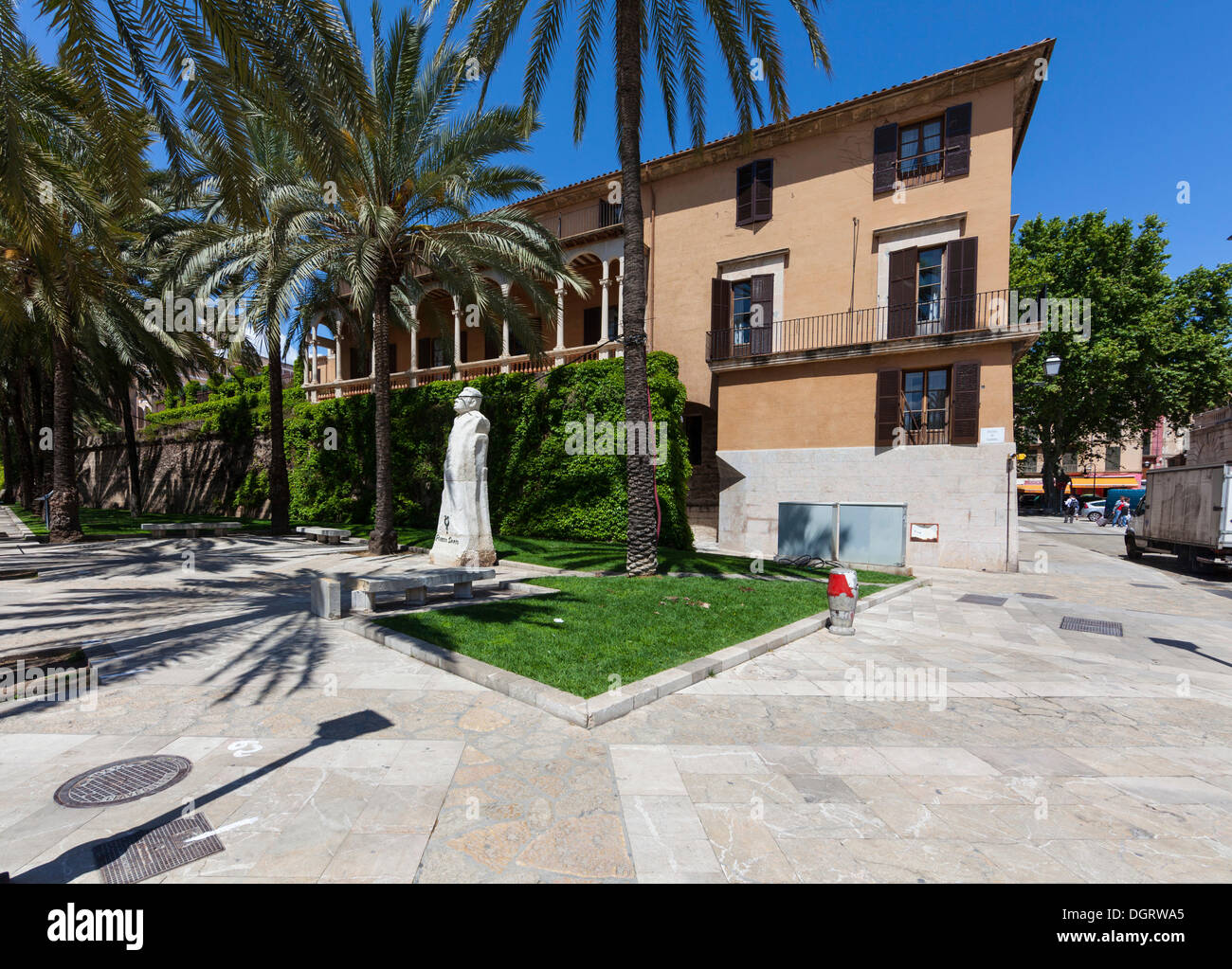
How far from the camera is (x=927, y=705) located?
4.83 m

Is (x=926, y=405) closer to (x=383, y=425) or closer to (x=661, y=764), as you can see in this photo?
(x=383, y=425)

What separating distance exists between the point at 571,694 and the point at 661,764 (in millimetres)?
1165

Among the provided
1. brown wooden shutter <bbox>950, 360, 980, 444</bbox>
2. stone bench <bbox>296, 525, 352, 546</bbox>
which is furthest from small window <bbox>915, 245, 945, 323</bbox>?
stone bench <bbox>296, 525, 352, 546</bbox>

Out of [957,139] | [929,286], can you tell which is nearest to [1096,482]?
[929,286]

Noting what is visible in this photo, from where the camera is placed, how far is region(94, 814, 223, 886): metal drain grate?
2475mm

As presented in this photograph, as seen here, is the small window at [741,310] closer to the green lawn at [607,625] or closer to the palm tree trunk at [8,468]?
the green lawn at [607,625]

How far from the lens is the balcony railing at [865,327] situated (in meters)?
14.5

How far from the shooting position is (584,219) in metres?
21.3

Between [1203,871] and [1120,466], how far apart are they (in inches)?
2458

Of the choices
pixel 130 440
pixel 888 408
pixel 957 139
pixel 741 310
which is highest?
pixel 957 139

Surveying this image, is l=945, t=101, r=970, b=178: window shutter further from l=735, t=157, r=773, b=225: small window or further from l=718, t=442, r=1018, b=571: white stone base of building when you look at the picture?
l=718, t=442, r=1018, b=571: white stone base of building

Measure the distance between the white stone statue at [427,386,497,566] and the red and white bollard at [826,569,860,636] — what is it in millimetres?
6848

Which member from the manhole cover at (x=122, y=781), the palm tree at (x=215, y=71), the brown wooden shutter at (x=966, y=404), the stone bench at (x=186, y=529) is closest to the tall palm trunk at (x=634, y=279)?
the palm tree at (x=215, y=71)
